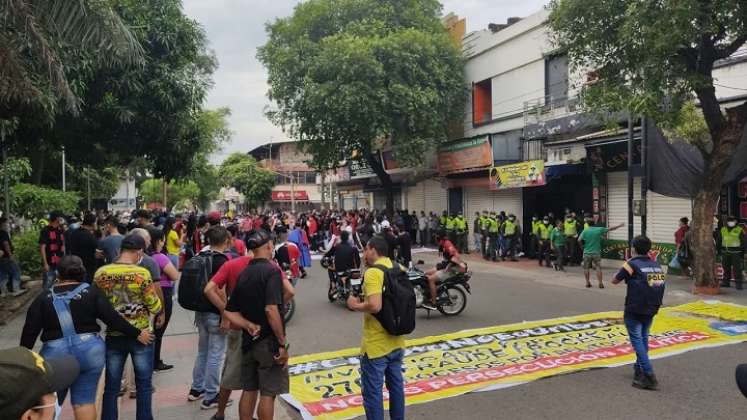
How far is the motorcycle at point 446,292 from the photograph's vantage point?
395 inches

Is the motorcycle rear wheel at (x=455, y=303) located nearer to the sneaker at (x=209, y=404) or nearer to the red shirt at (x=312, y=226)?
the sneaker at (x=209, y=404)

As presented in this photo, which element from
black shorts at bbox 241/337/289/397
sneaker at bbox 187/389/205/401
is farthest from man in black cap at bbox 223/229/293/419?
sneaker at bbox 187/389/205/401

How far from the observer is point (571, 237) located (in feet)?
56.6

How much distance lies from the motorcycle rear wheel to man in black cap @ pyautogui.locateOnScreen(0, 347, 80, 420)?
27.8 feet

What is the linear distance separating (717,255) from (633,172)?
8.68ft

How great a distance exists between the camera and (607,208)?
17453 mm

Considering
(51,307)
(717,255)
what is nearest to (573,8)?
(717,255)

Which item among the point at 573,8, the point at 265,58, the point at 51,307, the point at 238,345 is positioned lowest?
the point at 238,345

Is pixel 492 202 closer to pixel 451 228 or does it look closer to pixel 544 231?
pixel 451 228

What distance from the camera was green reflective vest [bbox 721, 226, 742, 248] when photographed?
1232cm

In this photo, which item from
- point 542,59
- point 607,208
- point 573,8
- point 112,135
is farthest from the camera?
point 542,59

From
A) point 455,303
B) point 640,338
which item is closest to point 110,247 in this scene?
point 455,303

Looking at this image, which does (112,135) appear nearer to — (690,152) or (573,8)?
(573,8)

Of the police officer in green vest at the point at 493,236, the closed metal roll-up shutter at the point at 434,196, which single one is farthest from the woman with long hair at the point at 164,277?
the closed metal roll-up shutter at the point at 434,196
